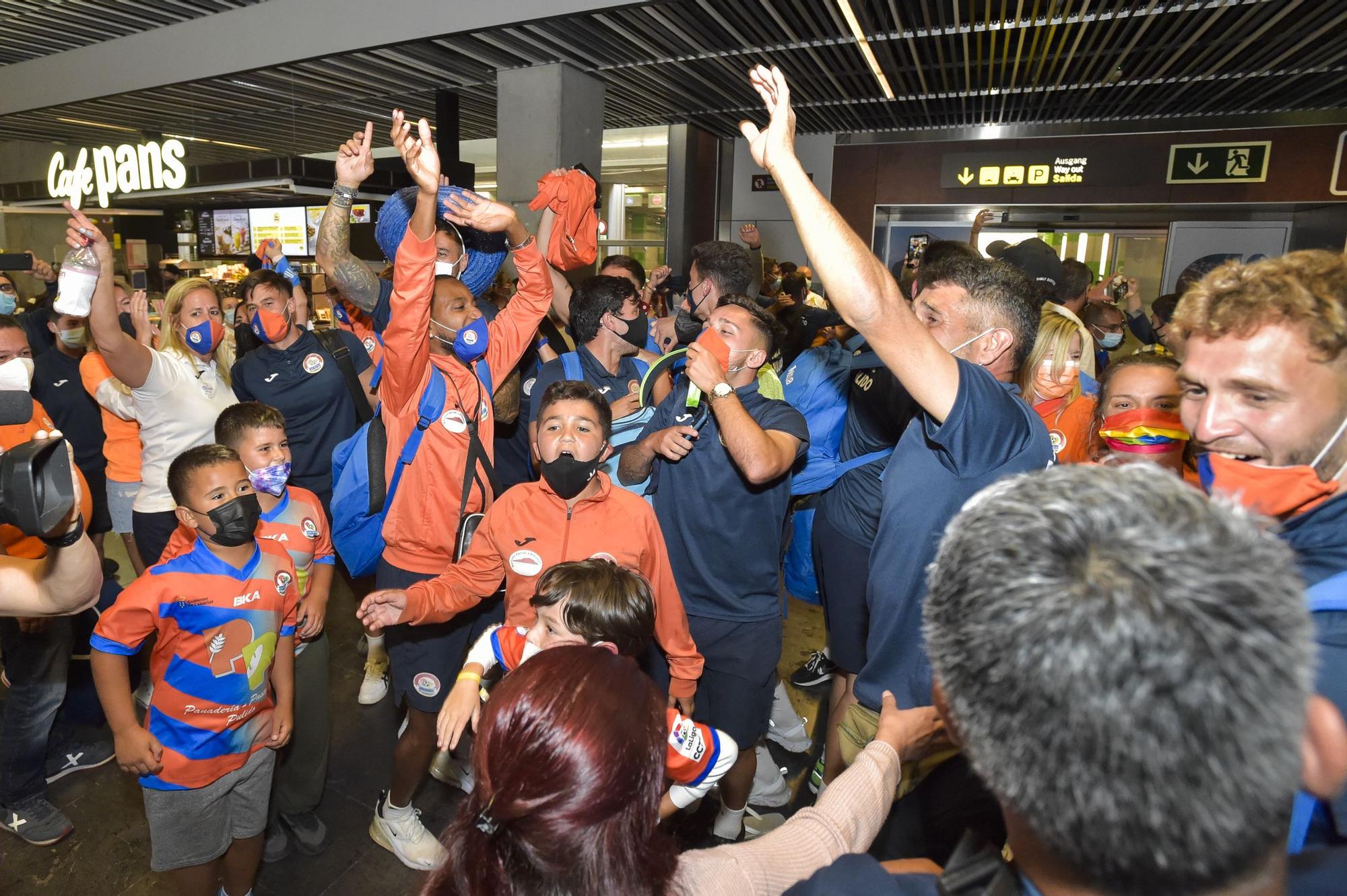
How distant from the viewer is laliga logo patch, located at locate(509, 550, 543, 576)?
7.16 feet

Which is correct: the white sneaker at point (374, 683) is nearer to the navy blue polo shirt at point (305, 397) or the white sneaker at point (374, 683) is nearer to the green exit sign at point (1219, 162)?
the navy blue polo shirt at point (305, 397)

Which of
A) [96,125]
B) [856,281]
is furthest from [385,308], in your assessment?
[96,125]

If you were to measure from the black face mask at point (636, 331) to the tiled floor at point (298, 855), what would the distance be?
1.92m

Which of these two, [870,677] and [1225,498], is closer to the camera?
[1225,498]

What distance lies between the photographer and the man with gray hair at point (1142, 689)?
23.3 inches

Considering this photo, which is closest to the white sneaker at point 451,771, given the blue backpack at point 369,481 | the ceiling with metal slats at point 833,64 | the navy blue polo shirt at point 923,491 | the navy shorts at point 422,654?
the navy shorts at point 422,654

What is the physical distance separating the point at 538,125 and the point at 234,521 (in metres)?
5.20

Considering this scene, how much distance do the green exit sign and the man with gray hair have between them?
9775 millimetres

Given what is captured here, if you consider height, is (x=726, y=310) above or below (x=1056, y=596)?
above

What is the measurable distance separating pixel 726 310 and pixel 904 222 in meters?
8.38

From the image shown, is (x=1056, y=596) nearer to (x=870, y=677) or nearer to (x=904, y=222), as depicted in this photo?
(x=870, y=677)

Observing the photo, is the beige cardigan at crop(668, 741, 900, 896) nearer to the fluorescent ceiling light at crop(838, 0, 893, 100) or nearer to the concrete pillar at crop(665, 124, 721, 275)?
the fluorescent ceiling light at crop(838, 0, 893, 100)

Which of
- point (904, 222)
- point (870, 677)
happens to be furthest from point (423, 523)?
point (904, 222)

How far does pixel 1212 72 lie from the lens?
6.43m
